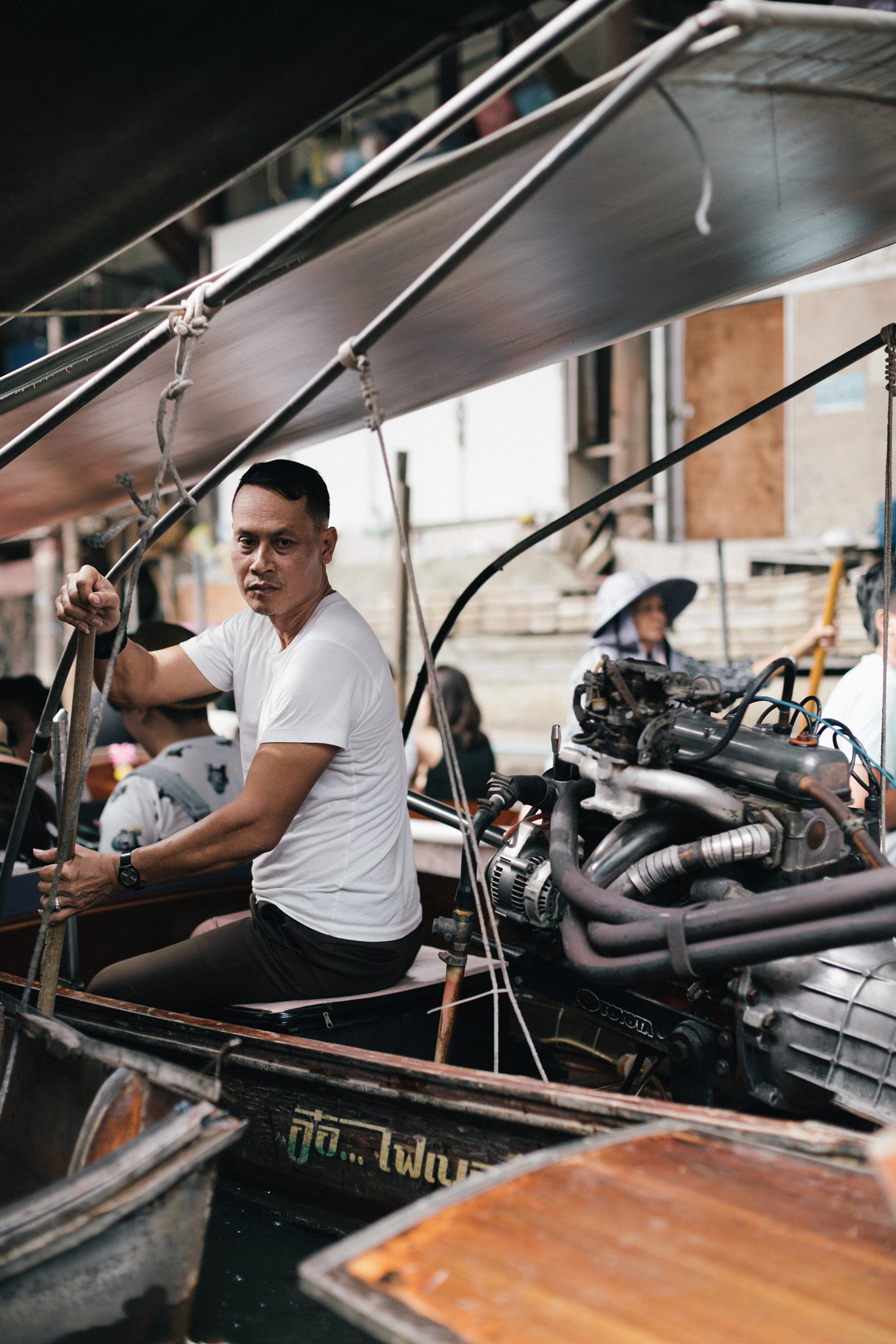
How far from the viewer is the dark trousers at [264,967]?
2.48 m

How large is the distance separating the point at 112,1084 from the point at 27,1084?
1.30ft

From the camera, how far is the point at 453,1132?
202 cm

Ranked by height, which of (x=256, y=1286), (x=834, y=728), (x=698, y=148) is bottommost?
(x=256, y=1286)

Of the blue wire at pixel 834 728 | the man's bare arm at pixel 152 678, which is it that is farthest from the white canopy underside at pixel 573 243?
the blue wire at pixel 834 728

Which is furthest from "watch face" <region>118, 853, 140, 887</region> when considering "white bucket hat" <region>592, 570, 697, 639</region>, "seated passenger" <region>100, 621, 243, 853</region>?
"white bucket hat" <region>592, 570, 697, 639</region>

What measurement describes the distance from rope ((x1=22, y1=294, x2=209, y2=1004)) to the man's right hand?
46 millimetres

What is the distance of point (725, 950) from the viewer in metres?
1.81

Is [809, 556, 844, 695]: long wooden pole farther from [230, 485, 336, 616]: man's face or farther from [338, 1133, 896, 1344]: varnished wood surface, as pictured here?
[338, 1133, 896, 1344]: varnished wood surface

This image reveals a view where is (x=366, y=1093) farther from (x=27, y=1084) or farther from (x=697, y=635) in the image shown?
(x=697, y=635)

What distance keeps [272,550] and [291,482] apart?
161mm

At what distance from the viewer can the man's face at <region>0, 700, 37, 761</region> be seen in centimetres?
414

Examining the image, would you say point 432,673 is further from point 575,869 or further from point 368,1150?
point 368,1150

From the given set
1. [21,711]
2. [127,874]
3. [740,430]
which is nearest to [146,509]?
[127,874]

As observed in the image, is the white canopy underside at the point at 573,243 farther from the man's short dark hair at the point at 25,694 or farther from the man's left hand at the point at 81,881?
the man's short dark hair at the point at 25,694
